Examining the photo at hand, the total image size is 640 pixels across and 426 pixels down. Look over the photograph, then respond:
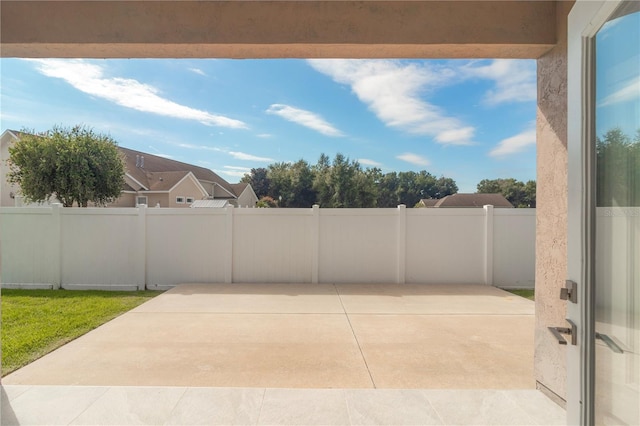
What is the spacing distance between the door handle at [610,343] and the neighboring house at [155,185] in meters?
17.7

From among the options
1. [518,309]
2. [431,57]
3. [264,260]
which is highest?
[431,57]

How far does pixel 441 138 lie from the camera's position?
27.7m

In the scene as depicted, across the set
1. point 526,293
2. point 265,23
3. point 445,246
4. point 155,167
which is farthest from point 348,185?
point 265,23

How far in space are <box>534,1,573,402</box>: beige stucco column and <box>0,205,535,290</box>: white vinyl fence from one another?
4636 millimetres

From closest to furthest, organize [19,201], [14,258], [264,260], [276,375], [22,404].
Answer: [22,404], [276,375], [14,258], [264,260], [19,201]

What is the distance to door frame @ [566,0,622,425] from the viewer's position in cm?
149

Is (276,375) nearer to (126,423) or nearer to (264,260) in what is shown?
(126,423)

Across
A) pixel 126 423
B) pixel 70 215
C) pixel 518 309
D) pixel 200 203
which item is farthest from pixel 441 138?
pixel 126 423

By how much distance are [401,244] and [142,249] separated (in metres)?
5.98

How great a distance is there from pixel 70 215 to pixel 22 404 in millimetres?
5564

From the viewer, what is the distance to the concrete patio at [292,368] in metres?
2.53

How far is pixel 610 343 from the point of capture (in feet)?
4.74

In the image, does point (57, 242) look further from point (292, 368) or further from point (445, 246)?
point (445, 246)

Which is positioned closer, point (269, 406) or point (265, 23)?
point (265, 23)
